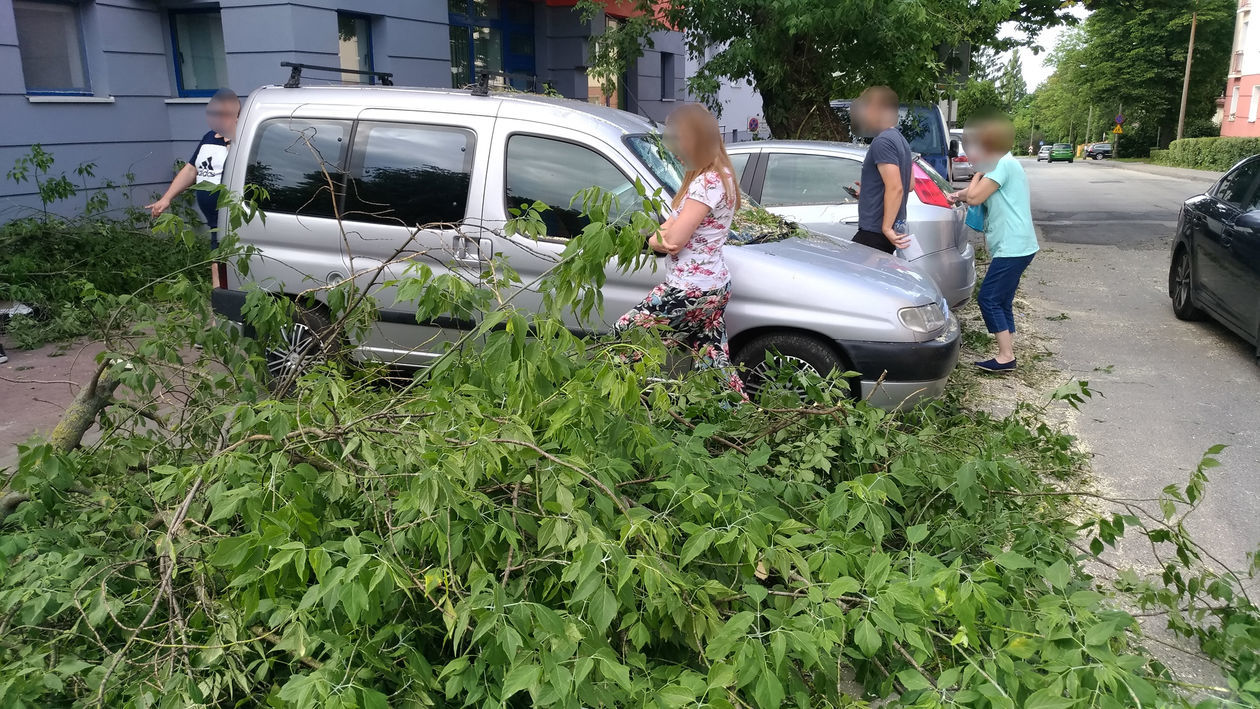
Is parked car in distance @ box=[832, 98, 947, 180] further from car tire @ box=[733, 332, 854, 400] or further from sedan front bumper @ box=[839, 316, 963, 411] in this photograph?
car tire @ box=[733, 332, 854, 400]

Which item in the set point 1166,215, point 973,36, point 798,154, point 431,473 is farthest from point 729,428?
point 1166,215

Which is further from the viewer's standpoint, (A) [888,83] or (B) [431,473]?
(A) [888,83]

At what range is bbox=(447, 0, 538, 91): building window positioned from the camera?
13070mm

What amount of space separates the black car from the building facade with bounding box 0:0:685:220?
6189 mm

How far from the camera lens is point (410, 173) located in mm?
5195

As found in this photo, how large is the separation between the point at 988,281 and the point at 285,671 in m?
5.80

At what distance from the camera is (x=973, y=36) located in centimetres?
1377

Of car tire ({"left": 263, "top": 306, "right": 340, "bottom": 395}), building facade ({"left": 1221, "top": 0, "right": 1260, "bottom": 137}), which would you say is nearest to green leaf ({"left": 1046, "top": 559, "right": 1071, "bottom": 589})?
car tire ({"left": 263, "top": 306, "right": 340, "bottom": 395})

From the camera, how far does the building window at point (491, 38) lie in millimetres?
13070

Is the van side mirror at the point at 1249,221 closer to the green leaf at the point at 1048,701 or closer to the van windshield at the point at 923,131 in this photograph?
the van windshield at the point at 923,131

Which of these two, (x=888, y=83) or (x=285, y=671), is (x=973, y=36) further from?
(x=285, y=671)

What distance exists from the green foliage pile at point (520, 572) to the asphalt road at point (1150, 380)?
6.95 feet

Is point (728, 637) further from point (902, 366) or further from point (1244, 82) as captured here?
point (1244, 82)

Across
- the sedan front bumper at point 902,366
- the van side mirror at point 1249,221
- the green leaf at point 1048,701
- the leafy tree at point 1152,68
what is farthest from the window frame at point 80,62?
the leafy tree at point 1152,68
